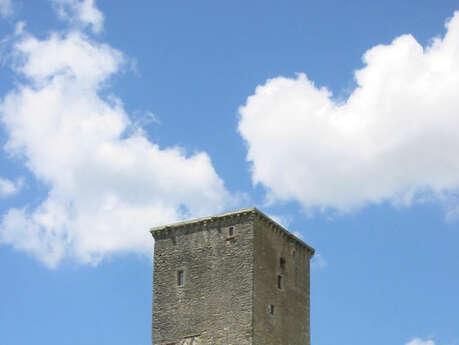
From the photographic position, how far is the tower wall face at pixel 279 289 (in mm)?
42281

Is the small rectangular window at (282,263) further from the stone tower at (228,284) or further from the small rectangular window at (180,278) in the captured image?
the small rectangular window at (180,278)

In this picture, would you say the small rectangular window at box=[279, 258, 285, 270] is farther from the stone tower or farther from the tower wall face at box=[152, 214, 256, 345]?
the tower wall face at box=[152, 214, 256, 345]

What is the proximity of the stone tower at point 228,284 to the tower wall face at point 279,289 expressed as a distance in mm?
46

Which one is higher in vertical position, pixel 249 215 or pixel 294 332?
pixel 249 215

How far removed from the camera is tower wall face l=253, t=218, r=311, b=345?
139 ft

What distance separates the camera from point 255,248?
42500mm

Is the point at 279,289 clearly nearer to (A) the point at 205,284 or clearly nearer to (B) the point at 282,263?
(B) the point at 282,263

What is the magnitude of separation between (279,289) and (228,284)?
311cm

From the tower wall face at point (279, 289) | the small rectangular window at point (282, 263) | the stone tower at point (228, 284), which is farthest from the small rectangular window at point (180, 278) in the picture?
the small rectangular window at point (282, 263)

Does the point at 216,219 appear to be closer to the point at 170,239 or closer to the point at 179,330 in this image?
the point at 170,239

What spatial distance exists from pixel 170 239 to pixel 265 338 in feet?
23.7

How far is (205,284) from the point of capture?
4309 centimetres

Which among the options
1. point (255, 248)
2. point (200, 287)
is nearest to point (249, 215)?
point (255, 248)

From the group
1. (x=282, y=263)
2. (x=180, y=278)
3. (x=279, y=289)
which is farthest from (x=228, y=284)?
(x=282, y=263)
